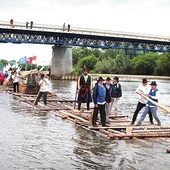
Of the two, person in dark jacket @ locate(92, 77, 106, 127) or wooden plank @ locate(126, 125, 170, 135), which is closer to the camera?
wooden plank @ locate(126, 125, 170, 135)

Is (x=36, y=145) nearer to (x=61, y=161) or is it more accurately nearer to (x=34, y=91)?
(x=61, y=161)

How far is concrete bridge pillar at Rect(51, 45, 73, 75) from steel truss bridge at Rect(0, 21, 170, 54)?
1347 mm

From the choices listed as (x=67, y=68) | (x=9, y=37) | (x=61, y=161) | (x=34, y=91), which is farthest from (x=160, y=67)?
(x=61, y=161)

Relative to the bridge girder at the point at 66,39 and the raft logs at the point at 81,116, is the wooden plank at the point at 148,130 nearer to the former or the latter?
the raft logs at the point at 81,116

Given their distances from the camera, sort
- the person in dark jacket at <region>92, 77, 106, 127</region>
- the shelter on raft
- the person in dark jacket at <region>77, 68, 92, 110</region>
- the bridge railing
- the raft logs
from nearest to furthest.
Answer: the person in dark jacket at <region>92, 77, 106, 127</region> → the raft logs → the person in dark jacket at <region>77, 68, 92, 110</region> → the shelter on raft → the bridge railing

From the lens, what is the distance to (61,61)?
92.7 metres

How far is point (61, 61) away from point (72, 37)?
22.7 ft

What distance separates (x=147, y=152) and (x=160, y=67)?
10268 cm

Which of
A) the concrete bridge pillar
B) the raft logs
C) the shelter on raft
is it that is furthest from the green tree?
the raft logs

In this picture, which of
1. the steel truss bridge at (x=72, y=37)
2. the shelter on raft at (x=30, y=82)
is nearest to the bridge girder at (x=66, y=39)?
the steel truss bridge at (x=72, y=37)

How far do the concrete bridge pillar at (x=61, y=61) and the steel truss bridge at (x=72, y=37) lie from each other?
4.42ft

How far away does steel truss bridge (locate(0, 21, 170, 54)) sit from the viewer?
8888 centimetres

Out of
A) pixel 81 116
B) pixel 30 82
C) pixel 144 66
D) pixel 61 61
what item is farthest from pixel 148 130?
pixel 144 66

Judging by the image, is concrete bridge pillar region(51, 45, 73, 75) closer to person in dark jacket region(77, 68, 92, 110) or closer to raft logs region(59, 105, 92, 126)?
person in dark jacket region(77, 68, 92, 110)
